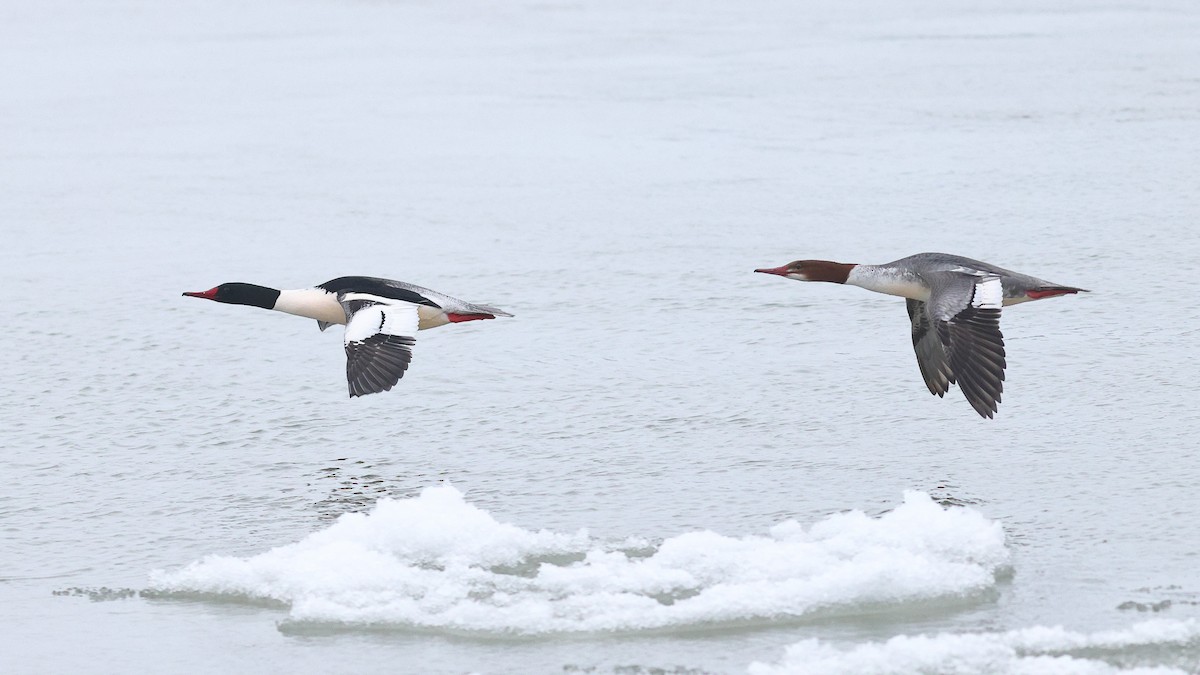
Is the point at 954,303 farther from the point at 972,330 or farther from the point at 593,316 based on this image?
the point at 593,316

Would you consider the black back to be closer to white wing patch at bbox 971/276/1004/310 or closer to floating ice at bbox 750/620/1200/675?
white wing patch at bbox 971/276/1004/310

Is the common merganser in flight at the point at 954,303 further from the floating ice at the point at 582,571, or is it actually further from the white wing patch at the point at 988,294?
the floating ice at the point at 582,571

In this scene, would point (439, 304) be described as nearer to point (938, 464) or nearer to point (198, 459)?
point (198, 459)

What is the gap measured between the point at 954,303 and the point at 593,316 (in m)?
2.25

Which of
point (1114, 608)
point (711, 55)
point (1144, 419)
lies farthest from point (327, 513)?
point (711, 55)

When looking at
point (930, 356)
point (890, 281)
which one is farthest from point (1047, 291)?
point (890, 281)

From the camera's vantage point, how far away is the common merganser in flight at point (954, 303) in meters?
7.07

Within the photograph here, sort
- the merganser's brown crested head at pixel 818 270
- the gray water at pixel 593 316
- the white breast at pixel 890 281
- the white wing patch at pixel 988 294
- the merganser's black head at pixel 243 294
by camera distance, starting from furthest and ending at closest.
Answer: the merganser's black head at pixel 243 294 → the merganser's brown crested head at pixel 818 270 → the white breast at pixel 890 281 → the white wing patch at pixel 988 294 → the gray water at pixel 593 316

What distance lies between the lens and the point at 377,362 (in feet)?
23.8

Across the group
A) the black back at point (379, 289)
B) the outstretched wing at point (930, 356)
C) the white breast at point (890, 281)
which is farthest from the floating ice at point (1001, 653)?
the black back at point (379, 289)

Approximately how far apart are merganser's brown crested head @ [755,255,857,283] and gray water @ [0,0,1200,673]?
0.41 m

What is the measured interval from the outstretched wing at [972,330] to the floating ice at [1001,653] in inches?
85.8

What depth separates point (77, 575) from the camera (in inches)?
229

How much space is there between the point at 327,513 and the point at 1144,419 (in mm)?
3275
